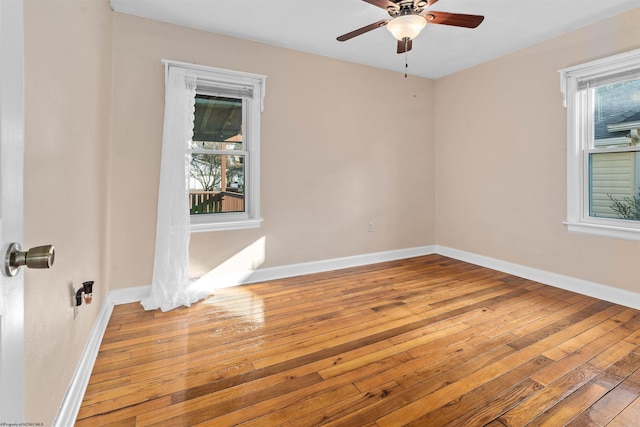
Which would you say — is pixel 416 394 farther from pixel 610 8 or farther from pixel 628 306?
pixel 610 8

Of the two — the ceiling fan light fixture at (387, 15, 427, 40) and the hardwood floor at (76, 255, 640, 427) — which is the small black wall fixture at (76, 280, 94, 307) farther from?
the ceiling fan light fixture at (387, 15, 427, 40)

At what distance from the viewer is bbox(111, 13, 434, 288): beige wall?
296 centimetres

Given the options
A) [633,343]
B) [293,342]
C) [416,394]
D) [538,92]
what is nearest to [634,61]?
[538,92]

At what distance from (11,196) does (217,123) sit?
296 centimetres

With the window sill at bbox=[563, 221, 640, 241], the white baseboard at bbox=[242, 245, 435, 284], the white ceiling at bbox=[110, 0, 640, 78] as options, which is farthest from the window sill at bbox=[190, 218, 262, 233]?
the window sill at bbox=[563, 221, 640, 241]

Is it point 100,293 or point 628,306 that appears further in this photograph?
point 628,306

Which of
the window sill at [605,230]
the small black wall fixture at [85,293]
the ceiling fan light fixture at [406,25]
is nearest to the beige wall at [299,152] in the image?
the small black wall fixture at [85,293]

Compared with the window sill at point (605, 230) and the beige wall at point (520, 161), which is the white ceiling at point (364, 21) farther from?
the window sill at point (605, 230)

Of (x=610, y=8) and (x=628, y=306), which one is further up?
(x=610, y=8)

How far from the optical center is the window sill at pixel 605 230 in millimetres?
2881

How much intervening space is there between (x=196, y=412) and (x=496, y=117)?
4.21m

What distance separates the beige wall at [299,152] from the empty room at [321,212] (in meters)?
0.02

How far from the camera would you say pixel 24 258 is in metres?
0.63

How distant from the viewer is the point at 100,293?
8.25 feet
